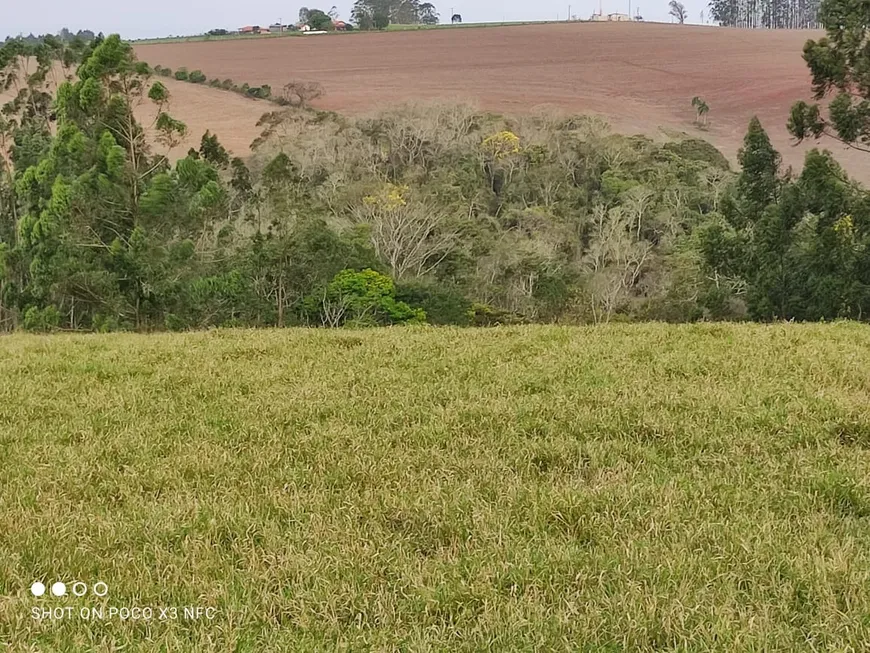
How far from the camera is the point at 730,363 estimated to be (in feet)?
20.9

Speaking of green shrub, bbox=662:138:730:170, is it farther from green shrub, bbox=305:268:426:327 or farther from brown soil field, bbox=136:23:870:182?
green shrub, bbox=305:268:426:327

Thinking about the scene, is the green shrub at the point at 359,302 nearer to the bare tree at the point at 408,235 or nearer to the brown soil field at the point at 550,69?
the bare tree at the point at 408,235

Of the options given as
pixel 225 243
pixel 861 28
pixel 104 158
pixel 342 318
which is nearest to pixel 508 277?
pixel 342 318

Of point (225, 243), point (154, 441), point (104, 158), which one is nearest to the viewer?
point (154, 441)

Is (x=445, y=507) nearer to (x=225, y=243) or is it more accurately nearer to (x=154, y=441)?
(x=154, y=441)

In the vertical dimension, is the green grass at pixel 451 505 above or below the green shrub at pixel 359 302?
above

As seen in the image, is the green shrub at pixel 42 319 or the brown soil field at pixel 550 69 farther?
the brown soil field at pixel 550 69

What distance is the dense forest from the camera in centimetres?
1730

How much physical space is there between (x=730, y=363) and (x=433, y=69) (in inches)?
2533

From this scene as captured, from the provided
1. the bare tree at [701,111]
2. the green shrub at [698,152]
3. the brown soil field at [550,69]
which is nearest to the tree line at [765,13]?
the brown soil field at [550,69]

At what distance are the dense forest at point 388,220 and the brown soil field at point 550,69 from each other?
6472mm

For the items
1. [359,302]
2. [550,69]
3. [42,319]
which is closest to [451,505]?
[42,319]

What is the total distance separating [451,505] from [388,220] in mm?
31985

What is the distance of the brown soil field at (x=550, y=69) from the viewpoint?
5903cm
